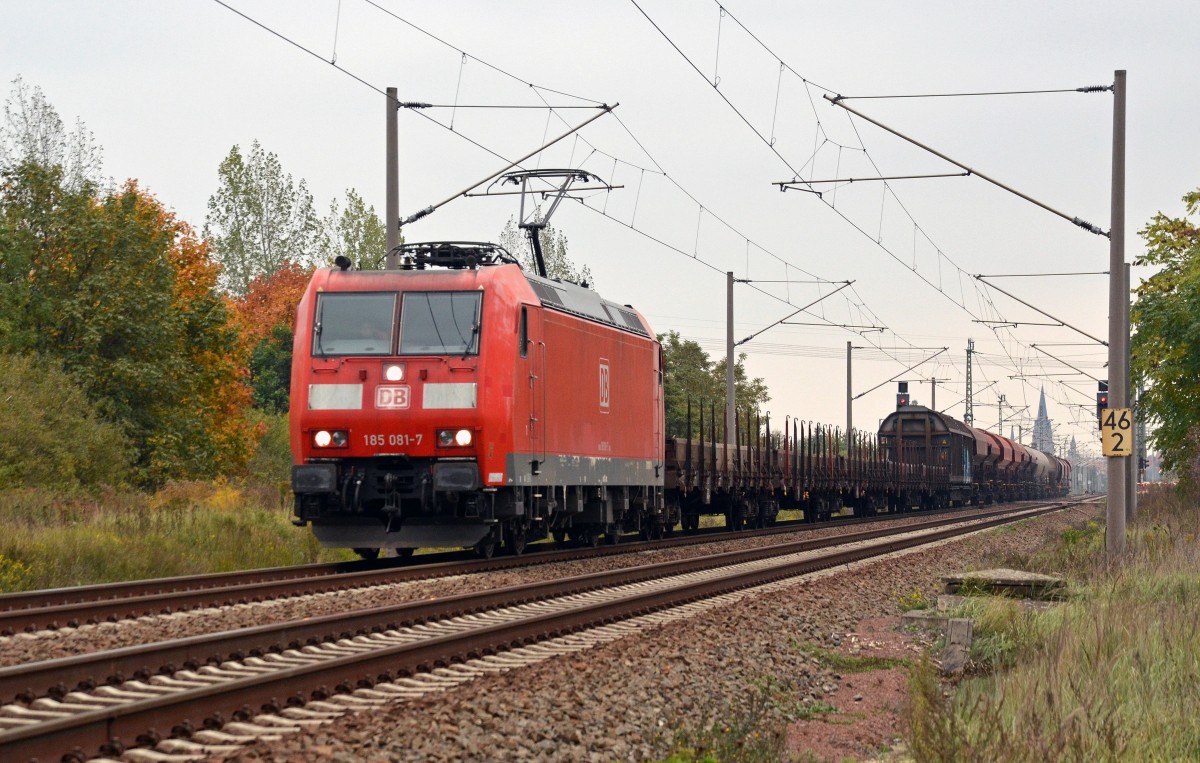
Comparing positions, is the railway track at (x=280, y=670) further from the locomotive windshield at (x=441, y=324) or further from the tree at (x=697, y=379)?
the tree at (x=697, y=379)

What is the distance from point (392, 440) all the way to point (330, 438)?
795mm

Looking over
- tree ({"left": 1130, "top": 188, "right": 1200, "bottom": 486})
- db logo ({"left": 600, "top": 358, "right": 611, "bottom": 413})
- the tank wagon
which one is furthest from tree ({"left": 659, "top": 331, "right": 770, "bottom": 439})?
db logo ({"left": 600, "top": 358, "right": 611, "bottom": 413})

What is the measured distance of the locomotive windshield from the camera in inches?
656

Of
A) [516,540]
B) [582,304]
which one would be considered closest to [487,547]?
[516,540]

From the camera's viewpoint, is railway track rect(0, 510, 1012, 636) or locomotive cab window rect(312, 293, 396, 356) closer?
railway track rect(0, 510, 1012, 636)

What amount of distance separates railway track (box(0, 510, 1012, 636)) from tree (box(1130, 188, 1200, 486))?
19085 mm

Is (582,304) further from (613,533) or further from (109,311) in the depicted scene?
(109,311)

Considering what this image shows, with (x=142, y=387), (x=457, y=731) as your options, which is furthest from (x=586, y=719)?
(x=142, y=387)

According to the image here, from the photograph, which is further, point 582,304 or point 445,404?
point 582,304

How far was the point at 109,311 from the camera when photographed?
112 ft

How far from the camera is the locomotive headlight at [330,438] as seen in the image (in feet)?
54.5

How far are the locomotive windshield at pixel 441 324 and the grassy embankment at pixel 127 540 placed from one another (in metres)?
3.73

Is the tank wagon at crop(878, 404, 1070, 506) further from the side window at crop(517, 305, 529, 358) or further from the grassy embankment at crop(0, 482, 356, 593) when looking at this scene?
the side window at crop(517, 305, 529, 358)

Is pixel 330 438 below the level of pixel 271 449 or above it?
below
